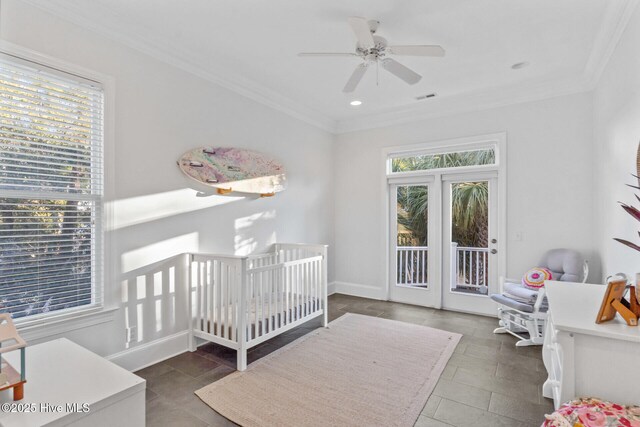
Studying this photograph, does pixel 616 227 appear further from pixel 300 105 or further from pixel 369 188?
pixel 300 105

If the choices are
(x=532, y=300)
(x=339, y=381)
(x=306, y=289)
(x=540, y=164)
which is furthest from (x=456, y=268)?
(x=339, y=381)

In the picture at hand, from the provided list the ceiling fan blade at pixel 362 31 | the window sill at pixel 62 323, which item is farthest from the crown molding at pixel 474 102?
the window sill at pixel 62 323

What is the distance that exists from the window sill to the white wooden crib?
0.70 metres

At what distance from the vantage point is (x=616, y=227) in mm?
2590

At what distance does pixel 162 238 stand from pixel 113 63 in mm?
1436

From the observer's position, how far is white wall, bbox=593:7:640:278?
2146mm

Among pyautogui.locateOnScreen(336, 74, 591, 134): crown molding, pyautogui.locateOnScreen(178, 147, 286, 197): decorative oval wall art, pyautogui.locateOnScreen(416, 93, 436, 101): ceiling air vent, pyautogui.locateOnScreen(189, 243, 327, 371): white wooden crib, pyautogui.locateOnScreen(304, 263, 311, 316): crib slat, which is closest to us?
pyautogui.locateOnScreen(189, 243, 327, 371): white wooden crib

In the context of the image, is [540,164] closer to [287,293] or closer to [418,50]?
[418,50]

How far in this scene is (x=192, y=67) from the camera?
119 inches

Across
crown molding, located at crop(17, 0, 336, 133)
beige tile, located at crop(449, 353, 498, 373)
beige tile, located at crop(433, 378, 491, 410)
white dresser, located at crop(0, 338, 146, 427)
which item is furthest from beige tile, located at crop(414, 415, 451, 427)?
crown molding, located at crop(17, 0, 336, 133)

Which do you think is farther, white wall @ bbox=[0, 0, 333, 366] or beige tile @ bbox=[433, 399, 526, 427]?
white wall @ bbox=[0, 0, 333, 366]

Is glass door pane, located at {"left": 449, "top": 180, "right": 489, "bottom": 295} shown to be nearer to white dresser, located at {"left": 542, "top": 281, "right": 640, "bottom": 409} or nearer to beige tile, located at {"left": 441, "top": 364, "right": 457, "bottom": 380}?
beige tile, located at {"left": 441, "top": 364, "right": 457, "bottom": 380}

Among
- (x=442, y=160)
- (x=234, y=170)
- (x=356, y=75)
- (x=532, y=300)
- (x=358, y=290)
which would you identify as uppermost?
(x=356, y=75)

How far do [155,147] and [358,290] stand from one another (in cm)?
347
